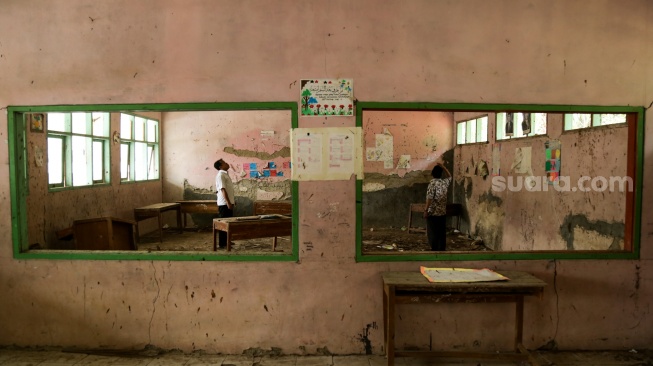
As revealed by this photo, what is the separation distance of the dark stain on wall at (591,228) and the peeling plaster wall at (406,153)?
172 inches

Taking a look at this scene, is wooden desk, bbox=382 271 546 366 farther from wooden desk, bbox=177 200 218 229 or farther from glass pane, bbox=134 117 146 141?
glass pane, bbox=134 117 146 141

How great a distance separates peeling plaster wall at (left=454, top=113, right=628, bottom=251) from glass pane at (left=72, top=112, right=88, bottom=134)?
6810 mm

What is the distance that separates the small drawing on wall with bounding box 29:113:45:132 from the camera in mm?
5086

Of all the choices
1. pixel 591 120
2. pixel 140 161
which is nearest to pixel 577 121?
pixel 591 120

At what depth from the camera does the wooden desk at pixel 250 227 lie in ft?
19.5

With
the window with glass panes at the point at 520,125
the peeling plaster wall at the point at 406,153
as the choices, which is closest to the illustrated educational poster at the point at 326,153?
the window with glass panes at the point at 520,125

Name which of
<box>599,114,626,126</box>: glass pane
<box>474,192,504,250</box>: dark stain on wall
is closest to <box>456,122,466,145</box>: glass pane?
<box>474,192,504,250</box>: dark stain on wall

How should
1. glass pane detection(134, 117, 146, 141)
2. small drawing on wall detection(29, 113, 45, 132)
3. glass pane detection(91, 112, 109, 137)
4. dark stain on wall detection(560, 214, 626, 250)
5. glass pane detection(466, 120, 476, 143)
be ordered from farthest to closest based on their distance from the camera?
glass pane detection(134, 117, 146, 141)
glass pane detection(466, 120, 476, 143)
glass pane detection(91, 112, 109, 137)
small drawing on wall detection(29, 113, 45, 132)
dark stain on wall detection(560, 214, 626, 250)

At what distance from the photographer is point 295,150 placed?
3.73 meters

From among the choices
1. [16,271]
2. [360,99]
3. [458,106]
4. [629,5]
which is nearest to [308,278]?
[360,99]

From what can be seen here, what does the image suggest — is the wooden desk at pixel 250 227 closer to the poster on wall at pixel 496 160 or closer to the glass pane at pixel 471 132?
the poster on wall at pixel 496 160

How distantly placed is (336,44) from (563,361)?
3223 mm

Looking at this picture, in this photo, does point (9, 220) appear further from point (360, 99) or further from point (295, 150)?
point (360, 99)

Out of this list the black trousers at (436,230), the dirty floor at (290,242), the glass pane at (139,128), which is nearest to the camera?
the black trousers at (436,230)
